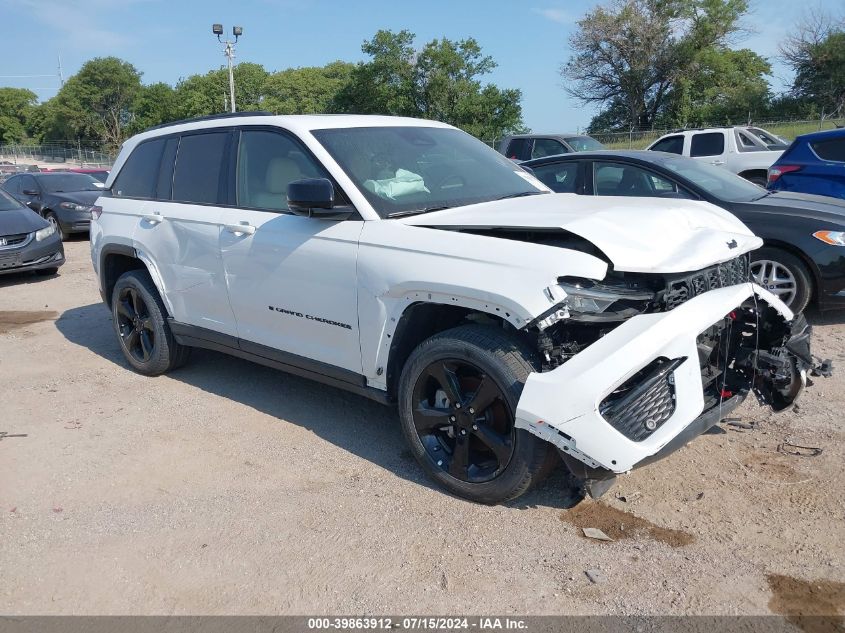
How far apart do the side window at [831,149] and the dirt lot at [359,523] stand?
16.5 ft

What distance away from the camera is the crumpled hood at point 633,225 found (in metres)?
3.19

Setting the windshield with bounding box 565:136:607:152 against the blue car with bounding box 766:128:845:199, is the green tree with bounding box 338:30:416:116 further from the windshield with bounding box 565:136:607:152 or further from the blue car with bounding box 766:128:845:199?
the blue car with bounding box 766:128:845:199

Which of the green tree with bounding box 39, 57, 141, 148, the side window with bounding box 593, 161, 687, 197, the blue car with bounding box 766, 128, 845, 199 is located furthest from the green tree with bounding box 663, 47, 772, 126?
the green tree with bounding box 39, 57, 141, 148

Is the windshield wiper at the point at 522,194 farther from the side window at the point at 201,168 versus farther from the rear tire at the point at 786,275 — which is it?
the rear tire at the point at 786,275

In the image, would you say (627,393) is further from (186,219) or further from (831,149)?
(831,149)

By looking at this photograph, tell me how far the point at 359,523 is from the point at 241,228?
2.04 meters

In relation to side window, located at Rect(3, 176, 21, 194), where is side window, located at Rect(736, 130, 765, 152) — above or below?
above

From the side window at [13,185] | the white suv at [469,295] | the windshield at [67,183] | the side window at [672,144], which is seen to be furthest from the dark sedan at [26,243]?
the side window at [672,144]

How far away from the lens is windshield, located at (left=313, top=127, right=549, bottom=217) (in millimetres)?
4051

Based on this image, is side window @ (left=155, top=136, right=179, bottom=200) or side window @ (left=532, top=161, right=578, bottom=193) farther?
side window @ (left=532, top=161, right=578, bottom=193)

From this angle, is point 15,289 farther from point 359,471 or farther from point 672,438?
point 672,438

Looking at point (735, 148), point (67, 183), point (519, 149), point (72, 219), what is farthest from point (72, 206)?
point (735, 148)

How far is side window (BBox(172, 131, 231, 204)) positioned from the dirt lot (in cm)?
150

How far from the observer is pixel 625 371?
2.91 m
